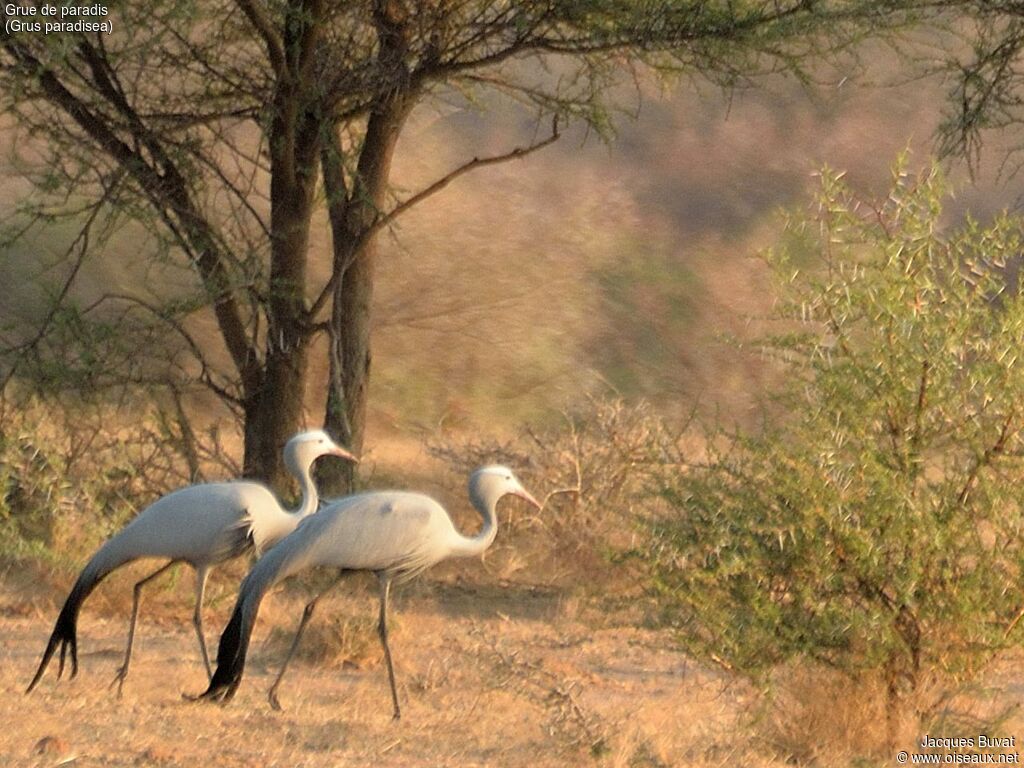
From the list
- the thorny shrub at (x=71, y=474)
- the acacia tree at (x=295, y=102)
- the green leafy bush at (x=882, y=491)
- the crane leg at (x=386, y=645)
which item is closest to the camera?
the green leafy bush at (x=882, y=491)

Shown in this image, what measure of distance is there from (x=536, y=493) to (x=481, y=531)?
4.13m

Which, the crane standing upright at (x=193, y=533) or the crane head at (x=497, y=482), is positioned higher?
the crane head at (x=497, y=482)

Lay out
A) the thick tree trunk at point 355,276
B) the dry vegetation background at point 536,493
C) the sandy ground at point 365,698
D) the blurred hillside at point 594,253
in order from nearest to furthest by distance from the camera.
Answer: the sandy ground at point 365,698 → the dry vegetation background at point 536,493 → the thick tree trunk at point 355,276 → the blurred hillside at point 594,253

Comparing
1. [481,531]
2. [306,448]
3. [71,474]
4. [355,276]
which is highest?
[355,276]

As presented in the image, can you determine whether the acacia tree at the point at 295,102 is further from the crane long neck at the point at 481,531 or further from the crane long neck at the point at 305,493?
the crane long neck at the point at 481,531

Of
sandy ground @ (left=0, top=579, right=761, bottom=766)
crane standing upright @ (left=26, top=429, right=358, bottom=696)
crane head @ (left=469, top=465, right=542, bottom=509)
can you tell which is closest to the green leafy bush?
sandy ground @ (left=0, top=579, right=761, bottom=766)

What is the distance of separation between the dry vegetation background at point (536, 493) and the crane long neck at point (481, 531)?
44 cm

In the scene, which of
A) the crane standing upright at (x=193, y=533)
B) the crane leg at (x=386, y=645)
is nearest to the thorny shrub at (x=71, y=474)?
the crane standing upright at (x=193, y=533)

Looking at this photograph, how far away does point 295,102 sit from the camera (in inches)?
408

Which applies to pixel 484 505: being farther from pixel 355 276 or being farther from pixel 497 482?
pixel 355 276

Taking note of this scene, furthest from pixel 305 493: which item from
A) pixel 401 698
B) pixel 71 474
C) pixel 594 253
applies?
Answer: pixel 594 253

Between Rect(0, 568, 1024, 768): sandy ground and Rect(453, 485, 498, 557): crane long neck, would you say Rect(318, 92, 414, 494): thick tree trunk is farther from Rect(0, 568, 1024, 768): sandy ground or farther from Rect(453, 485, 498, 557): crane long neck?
Rect(453, 485, 498, 557): crane long neck

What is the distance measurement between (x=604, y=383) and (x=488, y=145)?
5938mm

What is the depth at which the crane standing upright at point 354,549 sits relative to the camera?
23.3ft
